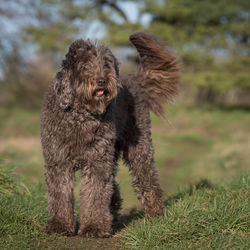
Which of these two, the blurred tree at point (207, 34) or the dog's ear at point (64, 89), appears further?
the blurred tree at point (207, 34)

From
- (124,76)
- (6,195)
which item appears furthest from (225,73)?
(6,195)

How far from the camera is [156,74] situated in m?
6.45

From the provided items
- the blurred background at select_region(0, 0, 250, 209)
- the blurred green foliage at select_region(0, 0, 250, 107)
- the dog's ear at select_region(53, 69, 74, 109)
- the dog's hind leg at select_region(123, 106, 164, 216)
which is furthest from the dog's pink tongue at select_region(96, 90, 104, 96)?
the blurred green foliage at select_region(0, 0, 250, 107)

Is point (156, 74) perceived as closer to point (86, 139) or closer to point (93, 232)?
point (86, 139)

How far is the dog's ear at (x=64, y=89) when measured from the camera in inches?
179

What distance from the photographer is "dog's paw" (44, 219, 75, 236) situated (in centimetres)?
459

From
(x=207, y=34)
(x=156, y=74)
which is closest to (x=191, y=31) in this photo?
(x=207, y=34)

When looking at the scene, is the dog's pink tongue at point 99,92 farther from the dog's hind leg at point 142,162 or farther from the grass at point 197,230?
the grass at point 197,230

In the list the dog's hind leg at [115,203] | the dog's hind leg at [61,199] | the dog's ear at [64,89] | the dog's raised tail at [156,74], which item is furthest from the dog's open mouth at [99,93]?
the dog's raised tail at [156,74]

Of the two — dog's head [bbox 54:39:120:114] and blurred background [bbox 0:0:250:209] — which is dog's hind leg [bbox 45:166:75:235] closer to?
dog's head [bbox 54:39:120:114]

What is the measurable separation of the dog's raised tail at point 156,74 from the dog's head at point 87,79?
5.66 ft

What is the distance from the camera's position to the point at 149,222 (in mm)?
4547

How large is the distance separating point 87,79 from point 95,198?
1.34 metres

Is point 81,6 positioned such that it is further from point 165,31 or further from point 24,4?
point 24,4
